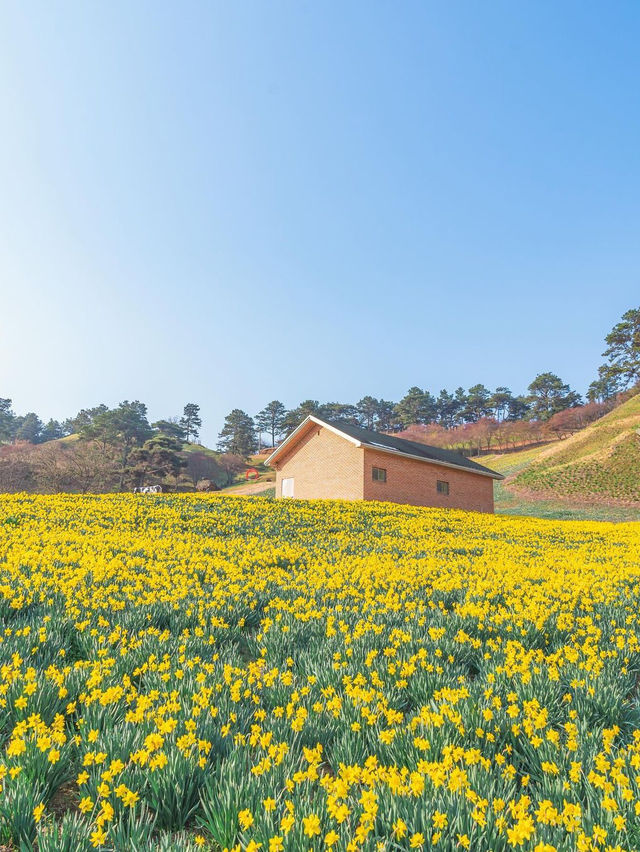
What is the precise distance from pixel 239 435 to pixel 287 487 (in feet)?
207

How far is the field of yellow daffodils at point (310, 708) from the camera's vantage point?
6.89ft

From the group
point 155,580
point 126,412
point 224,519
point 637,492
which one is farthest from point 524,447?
point 155,580

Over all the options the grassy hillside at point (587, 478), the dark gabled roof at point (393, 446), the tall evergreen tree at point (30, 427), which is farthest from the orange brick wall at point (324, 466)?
the tall evergreen tree at point (30, 427)

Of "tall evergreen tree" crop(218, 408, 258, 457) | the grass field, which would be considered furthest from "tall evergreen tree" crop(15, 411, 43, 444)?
the grass field

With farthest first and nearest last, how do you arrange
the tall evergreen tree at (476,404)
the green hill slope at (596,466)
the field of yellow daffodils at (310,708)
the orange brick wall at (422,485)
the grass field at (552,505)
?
the tall evergreen tree at (476,404) < the green hill slope at (596,466) < the grass field at (552,505) < the orange brick wall at (422,485) < the field of yellow daffodils at (310,708)

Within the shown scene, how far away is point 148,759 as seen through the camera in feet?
8.05

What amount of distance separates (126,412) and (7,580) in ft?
242

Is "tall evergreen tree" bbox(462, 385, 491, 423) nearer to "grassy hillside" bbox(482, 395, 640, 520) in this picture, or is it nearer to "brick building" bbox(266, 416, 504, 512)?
"grassy hillside" bbox(482, 395, 640, 520)

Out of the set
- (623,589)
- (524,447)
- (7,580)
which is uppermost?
(524,447)

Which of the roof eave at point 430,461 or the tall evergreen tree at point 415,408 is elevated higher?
the tall evergreen tree at point 415,408

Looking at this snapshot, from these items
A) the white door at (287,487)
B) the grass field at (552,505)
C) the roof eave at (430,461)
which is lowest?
the grass field at (552,505)

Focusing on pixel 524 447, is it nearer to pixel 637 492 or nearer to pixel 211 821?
pixel 637 492

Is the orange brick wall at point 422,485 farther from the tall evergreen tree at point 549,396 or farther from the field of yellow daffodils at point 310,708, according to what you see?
the tall evergreen tree at point 549,396

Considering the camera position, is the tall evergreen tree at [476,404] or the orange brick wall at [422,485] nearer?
the orange brick wall at [422,485]
